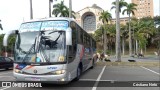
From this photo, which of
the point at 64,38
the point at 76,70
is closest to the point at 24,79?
the point at 64,38

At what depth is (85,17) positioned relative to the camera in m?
126

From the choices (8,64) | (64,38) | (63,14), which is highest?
(63,14)

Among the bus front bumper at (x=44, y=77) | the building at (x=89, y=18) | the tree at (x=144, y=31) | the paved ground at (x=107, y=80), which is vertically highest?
the building at (x=89, y=18)

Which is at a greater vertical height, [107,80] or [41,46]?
[41,46]

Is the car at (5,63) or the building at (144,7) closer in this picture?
the car at (5,63)

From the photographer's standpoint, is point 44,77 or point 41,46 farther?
point 41,46

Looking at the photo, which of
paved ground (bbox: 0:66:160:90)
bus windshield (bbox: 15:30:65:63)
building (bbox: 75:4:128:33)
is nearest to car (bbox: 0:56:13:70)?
paved ground (bbox: 0:66:160:90)

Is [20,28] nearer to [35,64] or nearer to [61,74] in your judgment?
[35,64]

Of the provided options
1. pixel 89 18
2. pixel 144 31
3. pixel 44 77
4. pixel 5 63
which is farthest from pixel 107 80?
pixel 89 18

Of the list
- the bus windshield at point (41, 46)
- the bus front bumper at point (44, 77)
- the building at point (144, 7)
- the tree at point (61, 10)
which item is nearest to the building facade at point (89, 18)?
the building at point (144, 7)

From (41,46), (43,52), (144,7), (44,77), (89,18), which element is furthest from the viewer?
(144,7)

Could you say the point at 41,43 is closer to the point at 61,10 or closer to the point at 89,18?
the point at 61,10

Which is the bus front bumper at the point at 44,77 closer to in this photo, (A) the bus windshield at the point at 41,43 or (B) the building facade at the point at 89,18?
(A) the bus windshield at the point at 41,43

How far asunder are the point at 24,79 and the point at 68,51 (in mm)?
2226
